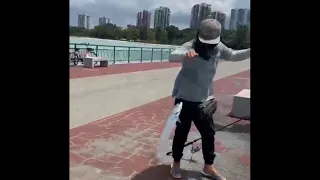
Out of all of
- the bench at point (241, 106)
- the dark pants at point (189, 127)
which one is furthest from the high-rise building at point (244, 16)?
the bench at point (241, 106)

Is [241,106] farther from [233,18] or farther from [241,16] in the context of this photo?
[241,16]

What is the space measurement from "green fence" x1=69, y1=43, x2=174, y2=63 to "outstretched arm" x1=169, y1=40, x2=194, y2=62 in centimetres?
1197

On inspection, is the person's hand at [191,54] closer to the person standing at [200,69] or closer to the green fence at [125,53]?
the person standing at [200,69]

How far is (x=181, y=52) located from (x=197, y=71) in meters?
0.20

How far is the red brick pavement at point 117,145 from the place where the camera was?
126 inches

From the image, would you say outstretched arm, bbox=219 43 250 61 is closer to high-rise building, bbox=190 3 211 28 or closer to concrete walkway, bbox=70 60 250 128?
high-rise building, bbox=190 3 211 28

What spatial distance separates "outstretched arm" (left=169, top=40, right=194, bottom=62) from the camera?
2486mm

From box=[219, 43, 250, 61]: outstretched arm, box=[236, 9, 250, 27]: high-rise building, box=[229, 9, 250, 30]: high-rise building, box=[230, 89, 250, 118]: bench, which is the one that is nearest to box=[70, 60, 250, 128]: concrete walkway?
box=[230, 89, 250, 118]: bench

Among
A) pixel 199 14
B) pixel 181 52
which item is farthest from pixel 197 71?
pixel 199 14
